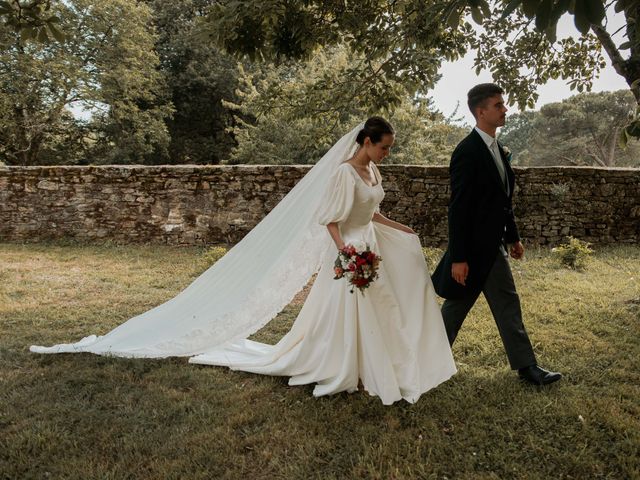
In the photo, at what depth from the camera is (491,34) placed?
6047 millimetres

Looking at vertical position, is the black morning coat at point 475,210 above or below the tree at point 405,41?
below

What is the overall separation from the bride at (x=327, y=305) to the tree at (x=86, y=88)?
59.2 feet

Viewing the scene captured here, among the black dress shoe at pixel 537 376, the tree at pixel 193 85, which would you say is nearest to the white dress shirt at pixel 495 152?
the black dress shoe at pixel 537 376

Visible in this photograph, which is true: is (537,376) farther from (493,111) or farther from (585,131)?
(585,131)

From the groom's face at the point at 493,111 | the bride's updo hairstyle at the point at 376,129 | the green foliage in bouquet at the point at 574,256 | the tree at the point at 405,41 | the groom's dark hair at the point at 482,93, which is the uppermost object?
the tree at the point at 405,41

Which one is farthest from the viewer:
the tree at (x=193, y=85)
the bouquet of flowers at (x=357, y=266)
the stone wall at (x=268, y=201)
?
the tree at (x=193, y=85)

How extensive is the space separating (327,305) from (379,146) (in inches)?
48.9

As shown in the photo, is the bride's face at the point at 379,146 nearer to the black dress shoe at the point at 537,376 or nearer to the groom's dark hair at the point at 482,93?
the groom's dark hair at the point at 482,93

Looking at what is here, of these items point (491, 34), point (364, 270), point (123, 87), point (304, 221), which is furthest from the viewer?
point (123, 87)

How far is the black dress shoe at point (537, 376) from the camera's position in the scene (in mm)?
3539

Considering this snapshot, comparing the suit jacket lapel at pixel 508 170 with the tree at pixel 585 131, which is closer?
the suit jacket lapel at pixel 508 170

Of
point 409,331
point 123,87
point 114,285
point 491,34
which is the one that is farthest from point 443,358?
point 123,87

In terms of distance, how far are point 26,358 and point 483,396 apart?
3.88m

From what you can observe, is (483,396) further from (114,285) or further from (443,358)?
(114,285)
